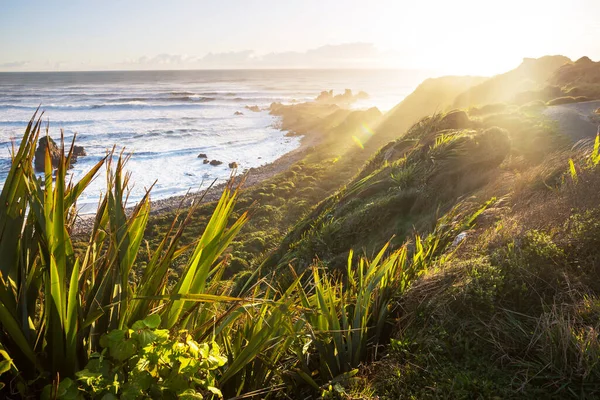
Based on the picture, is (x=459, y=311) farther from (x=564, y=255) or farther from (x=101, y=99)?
(x=101, y=99)

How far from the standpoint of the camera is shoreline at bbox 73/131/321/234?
15492mm

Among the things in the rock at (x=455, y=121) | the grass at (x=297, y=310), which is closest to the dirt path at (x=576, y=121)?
the rock at (x=455, y=121)

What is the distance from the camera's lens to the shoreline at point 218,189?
1549 cm

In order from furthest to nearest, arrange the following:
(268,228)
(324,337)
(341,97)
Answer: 1. (341,97)
2. (268,228)
3. (324,337)

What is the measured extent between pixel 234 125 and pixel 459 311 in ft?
135

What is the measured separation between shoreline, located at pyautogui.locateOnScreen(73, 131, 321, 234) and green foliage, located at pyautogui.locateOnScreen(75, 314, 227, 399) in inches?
353

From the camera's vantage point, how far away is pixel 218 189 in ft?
62.5

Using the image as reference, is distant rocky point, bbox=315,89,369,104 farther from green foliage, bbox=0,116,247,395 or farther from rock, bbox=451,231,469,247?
green foliage, bbox=0,116,247,395

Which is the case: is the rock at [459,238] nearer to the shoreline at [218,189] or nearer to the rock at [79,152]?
the shoreline at [218,189]

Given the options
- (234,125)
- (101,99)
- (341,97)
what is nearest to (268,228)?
(234,125)

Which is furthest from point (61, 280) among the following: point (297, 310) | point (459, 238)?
point (459, 238)

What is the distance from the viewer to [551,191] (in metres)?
4.36

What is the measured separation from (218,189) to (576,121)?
14.7 m

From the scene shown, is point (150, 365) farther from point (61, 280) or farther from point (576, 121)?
point (576, 121)
